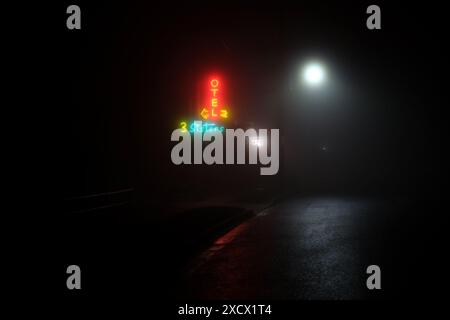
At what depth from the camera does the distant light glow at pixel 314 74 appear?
2230 cm

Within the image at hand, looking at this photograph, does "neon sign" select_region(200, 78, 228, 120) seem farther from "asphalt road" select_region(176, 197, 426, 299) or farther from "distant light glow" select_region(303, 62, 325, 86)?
"asphalt road" select_region(176, 197, 426, 299)

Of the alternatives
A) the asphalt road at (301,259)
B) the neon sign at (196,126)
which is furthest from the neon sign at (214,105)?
the asphalt road at (301,259)

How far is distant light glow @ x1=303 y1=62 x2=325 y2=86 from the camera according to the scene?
73.2ft

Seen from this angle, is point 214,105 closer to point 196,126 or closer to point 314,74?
point 196,126

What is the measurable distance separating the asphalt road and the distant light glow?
8358 millimetres

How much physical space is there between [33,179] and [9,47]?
5.07 metres

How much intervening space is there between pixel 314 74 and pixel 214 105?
601 centimetres

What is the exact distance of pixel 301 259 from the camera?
31.0 feet

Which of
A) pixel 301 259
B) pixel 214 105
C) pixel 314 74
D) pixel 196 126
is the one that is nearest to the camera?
pixel 301 259

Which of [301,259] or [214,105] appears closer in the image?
[301,259]

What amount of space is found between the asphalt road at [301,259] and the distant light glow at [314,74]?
8.36 meters

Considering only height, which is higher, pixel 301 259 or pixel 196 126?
pixel 196 126

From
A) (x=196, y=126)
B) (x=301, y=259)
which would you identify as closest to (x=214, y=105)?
(x=196, y=126)

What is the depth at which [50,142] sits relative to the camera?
20.1 meters
